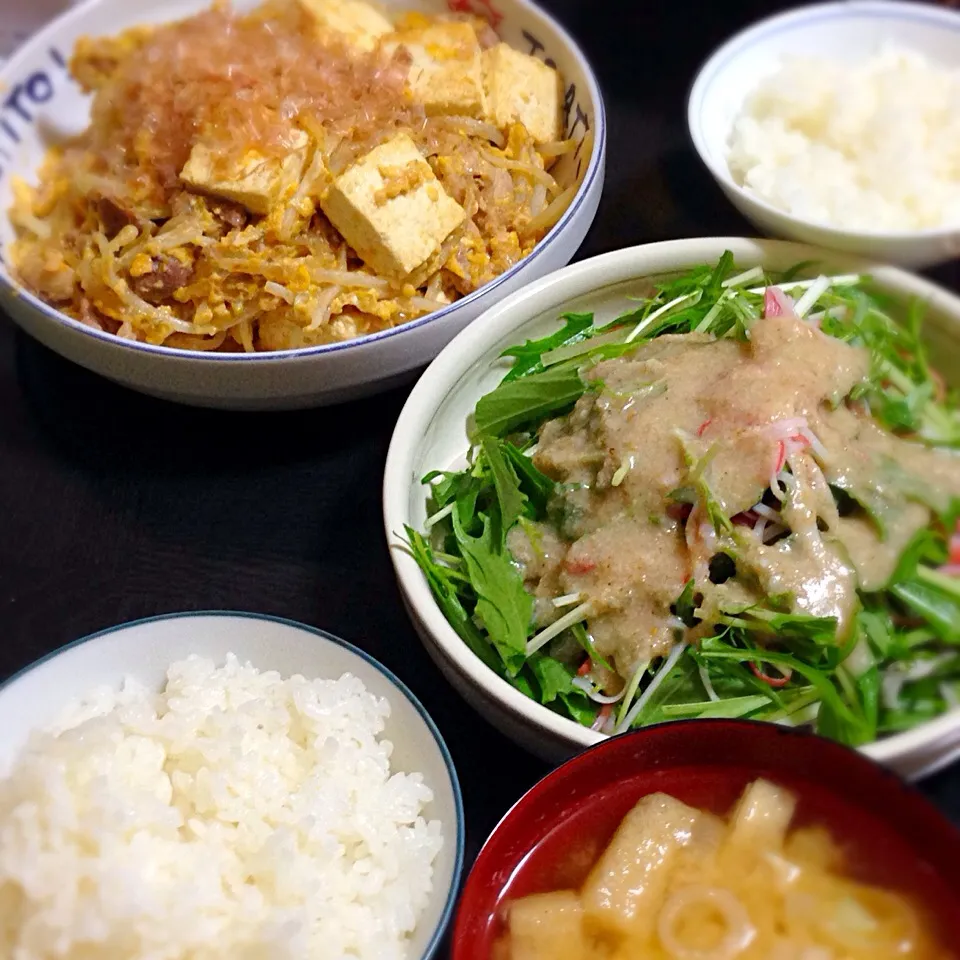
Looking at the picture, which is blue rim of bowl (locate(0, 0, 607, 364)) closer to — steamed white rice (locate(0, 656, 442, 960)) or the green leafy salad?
the green leafy salad

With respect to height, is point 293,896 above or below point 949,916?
below

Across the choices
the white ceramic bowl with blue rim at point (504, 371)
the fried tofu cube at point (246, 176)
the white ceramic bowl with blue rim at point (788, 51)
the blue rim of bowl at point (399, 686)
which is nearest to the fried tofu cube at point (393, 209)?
the fried tofu cube at point (246, 176)

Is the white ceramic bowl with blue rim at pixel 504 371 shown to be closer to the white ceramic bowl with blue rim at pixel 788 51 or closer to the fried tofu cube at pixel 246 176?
the white ceramic bowl with blue rim at pixel 788 51

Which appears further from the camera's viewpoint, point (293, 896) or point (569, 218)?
point (569, 218)

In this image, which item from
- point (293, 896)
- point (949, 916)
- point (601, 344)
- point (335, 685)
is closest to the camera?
point (949, 916)

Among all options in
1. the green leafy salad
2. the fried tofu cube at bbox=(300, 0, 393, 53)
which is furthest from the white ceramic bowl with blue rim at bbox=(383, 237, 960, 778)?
the fried tofu cube at bbox=(300, 0, 393, 53)

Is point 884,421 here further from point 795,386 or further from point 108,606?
point 108,606

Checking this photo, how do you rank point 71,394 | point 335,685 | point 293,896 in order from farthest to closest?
point 71,394 → point 335,685 → point 293,896

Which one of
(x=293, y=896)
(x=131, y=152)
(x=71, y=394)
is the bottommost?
(x=293, y=896)

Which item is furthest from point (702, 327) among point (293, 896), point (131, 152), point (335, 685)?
point (131, 152)
